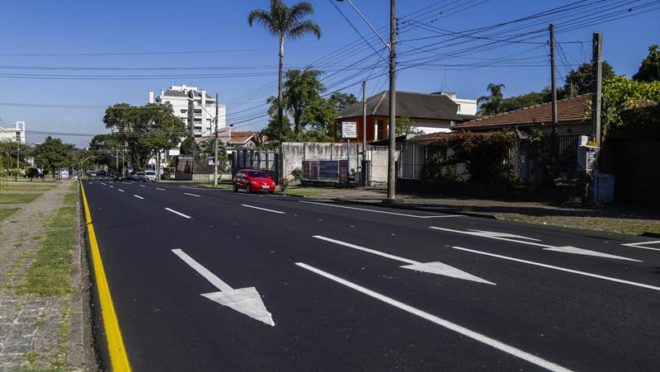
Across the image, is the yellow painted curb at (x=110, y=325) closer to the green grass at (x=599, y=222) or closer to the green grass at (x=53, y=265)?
the green grass at (x=53, y=265)

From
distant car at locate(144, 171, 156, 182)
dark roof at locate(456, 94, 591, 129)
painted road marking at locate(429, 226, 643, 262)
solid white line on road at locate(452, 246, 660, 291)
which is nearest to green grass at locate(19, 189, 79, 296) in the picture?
solid white line on road at locate(452, 246, 660, 291)

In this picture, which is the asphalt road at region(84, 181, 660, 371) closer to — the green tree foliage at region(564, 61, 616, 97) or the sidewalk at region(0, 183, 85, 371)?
the sidewalk at region(0, 183, 85, 371)

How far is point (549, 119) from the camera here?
32750 mm

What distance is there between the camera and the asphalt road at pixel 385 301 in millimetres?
5035

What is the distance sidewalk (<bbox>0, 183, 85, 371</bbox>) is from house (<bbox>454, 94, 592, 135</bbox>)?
22.6m

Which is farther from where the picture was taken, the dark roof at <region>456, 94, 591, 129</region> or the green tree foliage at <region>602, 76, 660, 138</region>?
the dark roof at <region>456, 94, 591, 129</region>

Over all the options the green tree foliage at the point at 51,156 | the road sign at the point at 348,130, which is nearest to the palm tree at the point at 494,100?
the road sign at the point at 348,130

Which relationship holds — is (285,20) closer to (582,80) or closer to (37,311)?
(582,80)

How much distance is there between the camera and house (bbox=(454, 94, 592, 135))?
30.2m

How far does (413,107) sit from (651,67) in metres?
27.7

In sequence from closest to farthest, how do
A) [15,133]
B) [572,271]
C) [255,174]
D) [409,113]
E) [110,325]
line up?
[110,325], [572,271], [255,174], [409,113], [15,133]

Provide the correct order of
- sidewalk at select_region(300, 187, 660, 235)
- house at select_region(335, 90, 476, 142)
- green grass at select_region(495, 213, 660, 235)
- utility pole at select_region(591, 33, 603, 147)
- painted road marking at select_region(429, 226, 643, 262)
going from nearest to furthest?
1. painted road marking at select_region(429, 226, 643, 262)
2. green grass at select_region(495, 213, 660, 235)
3. sidewalk at select_region(300, 187, 660, 235)
4. utility pole at select_region(591, 33, 603, 147)
5. house at select_region(335, 90, 476, 142)

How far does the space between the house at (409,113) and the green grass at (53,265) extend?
51628mm

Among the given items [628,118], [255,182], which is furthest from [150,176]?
[628,118]
